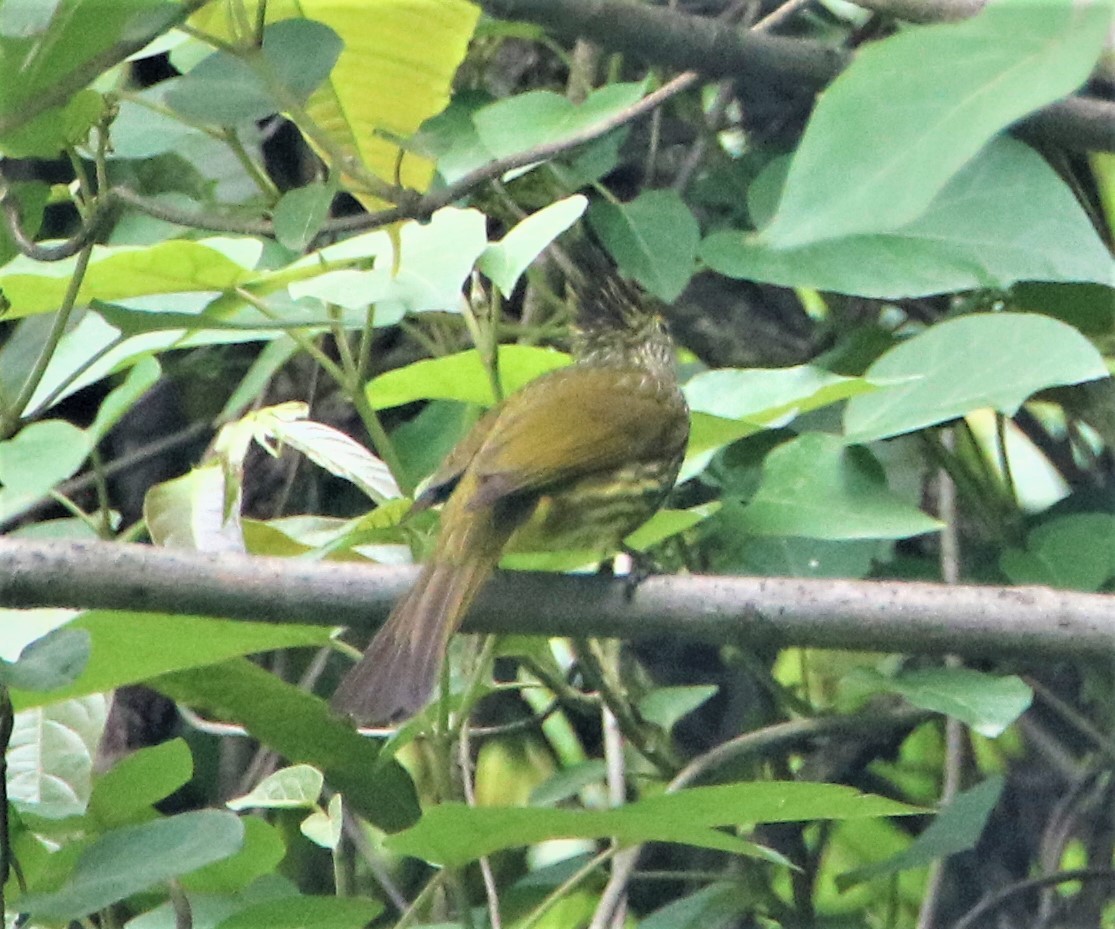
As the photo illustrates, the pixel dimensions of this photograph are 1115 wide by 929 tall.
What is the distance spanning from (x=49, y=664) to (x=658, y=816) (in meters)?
0.51

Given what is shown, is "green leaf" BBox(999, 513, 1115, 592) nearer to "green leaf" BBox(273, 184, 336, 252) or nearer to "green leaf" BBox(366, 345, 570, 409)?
"green leaf" BBox(366, 345, 570, 409)

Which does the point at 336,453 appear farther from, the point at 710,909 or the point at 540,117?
the point at 710,909

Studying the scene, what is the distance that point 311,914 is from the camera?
4.51ft

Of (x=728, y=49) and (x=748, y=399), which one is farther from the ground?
(x=728, y=49)

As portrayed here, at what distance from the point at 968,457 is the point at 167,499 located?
1.03m

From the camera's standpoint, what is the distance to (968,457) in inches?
77.5

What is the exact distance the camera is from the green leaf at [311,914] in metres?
1.37

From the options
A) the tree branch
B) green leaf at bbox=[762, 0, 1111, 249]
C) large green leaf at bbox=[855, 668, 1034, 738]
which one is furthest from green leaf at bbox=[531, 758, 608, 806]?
green leaf at bbox=[762, 0, 1111, 249]

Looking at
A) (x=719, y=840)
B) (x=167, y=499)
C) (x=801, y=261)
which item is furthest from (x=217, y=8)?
(x=719, y=840)

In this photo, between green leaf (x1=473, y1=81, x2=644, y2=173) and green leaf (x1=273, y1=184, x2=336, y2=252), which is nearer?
green leaf (x1=273, y1=184, x2=336, y2=252)

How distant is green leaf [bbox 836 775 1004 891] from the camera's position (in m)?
1.67

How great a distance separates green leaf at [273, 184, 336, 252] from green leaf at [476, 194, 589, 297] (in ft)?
0.49

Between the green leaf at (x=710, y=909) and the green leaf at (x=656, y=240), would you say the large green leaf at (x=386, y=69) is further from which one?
the green leaf at (x=710, y=909)

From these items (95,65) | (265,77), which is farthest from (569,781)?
(95,65)
